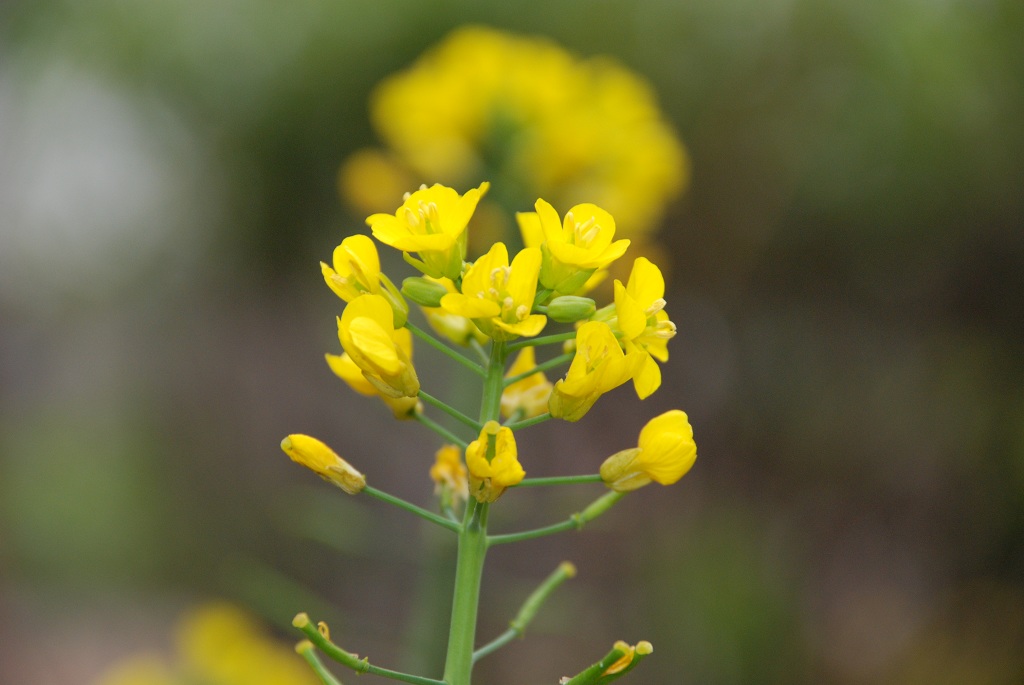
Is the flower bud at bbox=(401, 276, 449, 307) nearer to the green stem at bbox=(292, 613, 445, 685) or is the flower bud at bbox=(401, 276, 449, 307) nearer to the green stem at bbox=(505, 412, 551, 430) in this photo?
the green stem at bbox=(505, 412, 551, 430)

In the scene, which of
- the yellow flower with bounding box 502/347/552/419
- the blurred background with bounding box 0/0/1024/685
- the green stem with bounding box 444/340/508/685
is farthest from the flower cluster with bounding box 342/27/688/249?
the green stem with bounding box 444/340/508/685

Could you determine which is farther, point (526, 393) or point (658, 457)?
point (526, 393)

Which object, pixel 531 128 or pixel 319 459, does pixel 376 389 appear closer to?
pixel 319 459

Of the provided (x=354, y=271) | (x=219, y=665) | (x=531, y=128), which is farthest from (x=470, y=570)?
(x=219, y=665)

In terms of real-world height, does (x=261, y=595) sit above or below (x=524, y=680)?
below

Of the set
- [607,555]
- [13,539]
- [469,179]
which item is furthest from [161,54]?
[13,539]

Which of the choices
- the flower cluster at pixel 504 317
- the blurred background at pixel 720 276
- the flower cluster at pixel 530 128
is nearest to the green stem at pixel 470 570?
the flower cluster at pixel 504 317

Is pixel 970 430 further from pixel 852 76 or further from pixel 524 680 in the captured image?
pixel 524 680
